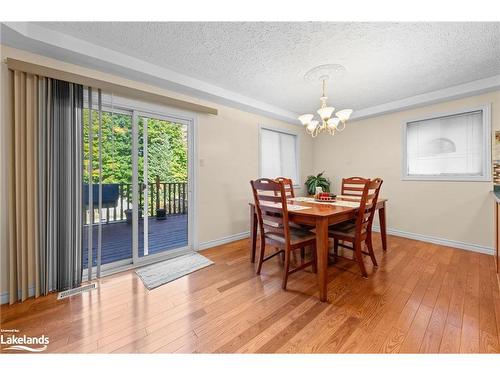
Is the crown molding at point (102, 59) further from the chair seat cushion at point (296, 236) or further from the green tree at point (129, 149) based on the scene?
the chair seat cushion at point (296, 236)

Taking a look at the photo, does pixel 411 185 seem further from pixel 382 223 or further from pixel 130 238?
pixel 130 238

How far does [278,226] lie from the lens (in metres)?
2.04

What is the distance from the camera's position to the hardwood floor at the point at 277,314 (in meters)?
1.27

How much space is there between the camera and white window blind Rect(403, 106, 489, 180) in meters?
2.88

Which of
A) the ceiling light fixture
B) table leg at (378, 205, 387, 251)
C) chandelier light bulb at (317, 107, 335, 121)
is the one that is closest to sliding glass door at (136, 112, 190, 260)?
the ceiling light fixture

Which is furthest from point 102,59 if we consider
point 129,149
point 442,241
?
point 442,241

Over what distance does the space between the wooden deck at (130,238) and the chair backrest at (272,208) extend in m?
1.43

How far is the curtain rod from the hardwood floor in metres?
1.99

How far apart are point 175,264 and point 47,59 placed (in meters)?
2.43

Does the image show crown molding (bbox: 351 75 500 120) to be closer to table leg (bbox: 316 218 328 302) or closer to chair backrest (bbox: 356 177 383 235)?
chair backrest (bbox: 356 177 383 235)

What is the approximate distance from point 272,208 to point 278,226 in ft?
0.64

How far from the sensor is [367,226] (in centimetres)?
226
